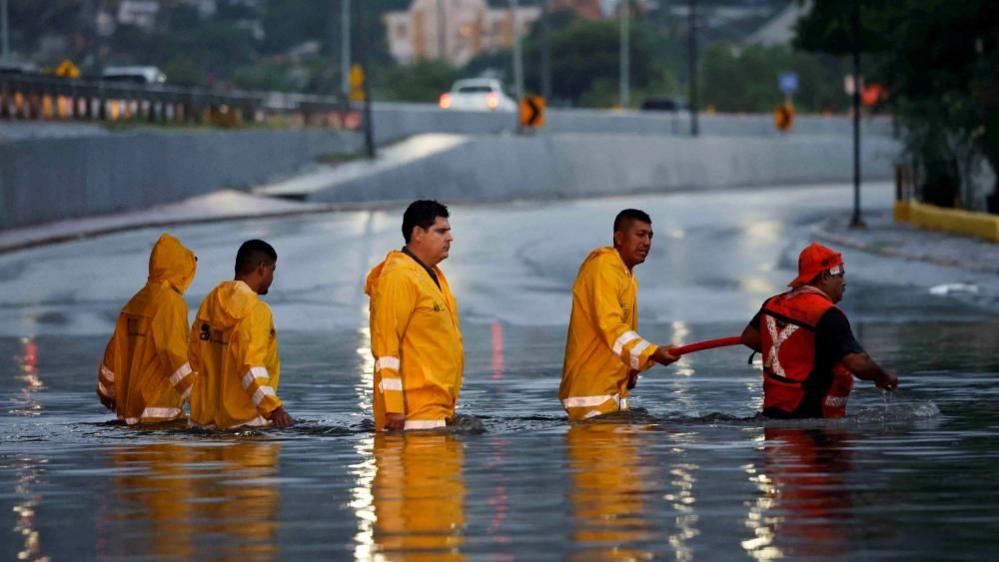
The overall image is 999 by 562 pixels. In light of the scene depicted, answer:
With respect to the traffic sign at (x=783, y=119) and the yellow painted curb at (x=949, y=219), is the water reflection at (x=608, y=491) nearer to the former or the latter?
the yellow painted curb at (x=949, y=219)

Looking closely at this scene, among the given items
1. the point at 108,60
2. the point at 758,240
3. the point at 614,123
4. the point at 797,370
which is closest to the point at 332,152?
the point at 614,123

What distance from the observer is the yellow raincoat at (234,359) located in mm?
13859

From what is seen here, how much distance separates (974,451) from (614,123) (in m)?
68.7

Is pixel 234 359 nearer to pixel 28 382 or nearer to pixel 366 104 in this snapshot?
pixel 28 382

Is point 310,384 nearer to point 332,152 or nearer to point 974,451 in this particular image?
point 974,451

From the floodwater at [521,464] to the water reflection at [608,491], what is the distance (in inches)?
1.1

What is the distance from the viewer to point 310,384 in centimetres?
1919

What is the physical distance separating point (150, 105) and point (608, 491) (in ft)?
166

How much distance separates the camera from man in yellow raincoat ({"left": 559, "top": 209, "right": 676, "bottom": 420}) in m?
14.0

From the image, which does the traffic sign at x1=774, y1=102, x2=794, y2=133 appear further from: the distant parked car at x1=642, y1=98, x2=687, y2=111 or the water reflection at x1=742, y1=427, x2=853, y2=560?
the water reflection at x1=742, y1=427, x2=853, y2=560

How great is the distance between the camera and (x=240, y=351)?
13945 millimetres

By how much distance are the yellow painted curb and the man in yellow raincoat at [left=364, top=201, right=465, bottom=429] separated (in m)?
27.9

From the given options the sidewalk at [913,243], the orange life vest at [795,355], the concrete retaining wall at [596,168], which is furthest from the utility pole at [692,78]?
the orange life vest at [795,355]

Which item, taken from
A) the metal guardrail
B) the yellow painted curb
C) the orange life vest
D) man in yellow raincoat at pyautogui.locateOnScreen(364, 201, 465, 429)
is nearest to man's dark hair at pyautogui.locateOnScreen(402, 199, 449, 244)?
man in yellow raincoat at pyautogui.locateOnScreen(364, 201, 465, 429)
